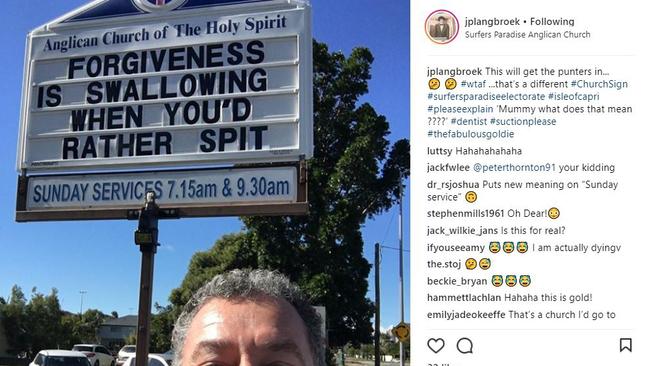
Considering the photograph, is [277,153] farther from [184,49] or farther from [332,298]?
[332,298]

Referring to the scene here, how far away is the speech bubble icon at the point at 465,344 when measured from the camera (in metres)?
3.79

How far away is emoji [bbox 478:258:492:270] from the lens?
378 centimetres

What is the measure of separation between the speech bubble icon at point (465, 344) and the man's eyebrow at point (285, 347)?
2.34 meters

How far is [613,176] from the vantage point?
3.72 metres

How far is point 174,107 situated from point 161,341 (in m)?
27.1

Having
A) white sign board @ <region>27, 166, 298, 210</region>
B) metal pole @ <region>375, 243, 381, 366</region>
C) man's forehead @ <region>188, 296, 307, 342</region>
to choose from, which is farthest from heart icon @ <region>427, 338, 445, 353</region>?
metal pole @ <region>375, 243, 381, 366</region>

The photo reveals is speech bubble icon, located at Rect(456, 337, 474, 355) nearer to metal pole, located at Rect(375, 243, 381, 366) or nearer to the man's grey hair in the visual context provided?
the man's grey hair

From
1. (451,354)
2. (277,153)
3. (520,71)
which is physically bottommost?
(451,354)

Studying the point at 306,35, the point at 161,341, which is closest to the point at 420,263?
the point at 306,35

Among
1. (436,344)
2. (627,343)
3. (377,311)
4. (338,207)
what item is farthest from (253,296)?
(377,311)

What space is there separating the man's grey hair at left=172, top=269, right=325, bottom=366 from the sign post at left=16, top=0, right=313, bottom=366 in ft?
10.1

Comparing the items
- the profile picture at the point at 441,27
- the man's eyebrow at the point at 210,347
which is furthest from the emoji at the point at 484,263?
the man's eyebrow at the point at 210,347

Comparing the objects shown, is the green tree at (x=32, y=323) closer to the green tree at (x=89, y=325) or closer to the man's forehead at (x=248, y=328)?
the green tree at (x=89, y=325)

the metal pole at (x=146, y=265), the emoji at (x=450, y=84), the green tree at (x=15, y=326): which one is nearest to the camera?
the emoji at (x=450, y=84)
